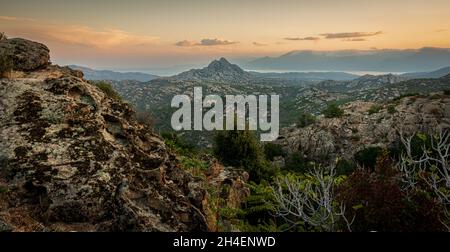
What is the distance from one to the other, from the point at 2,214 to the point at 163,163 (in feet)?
14.3

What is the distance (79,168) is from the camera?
9516 mm

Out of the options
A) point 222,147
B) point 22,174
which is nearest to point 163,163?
point 22,174

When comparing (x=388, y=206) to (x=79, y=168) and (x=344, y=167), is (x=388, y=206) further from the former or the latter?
(x=344, y=167)

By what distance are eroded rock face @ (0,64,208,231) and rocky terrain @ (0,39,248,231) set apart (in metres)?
0.02

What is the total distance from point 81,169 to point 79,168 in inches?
2.5

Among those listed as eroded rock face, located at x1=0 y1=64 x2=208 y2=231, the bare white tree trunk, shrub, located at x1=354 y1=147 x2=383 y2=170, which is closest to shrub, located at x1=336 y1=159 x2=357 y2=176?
shrub, located at x1=354 y1=147 x2=383 y2=170

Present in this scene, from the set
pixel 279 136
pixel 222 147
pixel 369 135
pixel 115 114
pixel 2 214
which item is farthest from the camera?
pixel 279 136

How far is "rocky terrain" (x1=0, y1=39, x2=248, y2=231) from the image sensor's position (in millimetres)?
8711

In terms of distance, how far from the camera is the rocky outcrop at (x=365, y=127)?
60938 mm

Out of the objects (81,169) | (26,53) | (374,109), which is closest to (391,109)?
(374,109)

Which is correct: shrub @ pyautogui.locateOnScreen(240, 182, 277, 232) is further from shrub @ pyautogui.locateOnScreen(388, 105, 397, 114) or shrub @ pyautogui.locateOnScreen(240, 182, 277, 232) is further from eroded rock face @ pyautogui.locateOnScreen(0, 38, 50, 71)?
shrub @ pyautogui.locateOnScreen(388, 105, 397, 114)

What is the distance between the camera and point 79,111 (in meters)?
11.4
